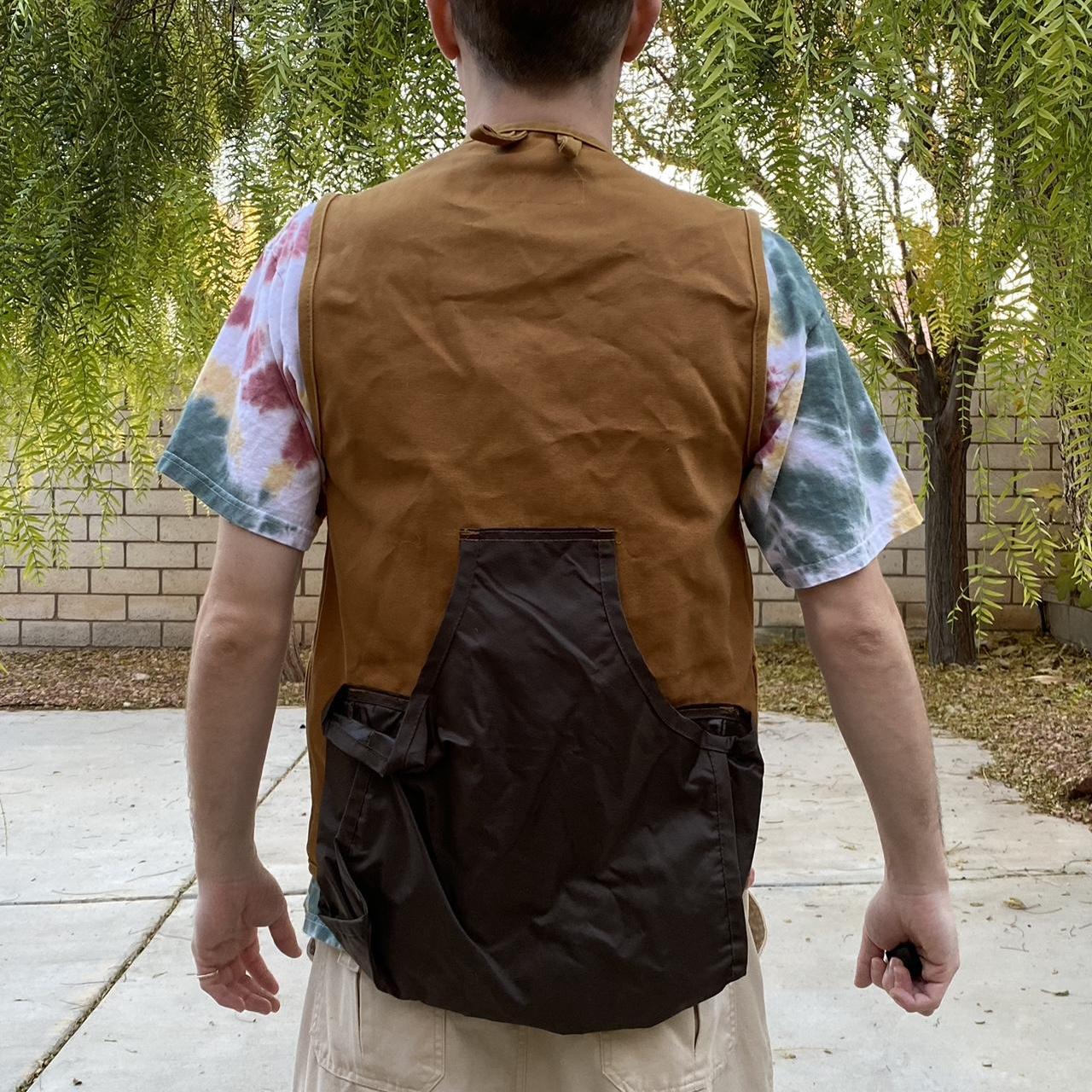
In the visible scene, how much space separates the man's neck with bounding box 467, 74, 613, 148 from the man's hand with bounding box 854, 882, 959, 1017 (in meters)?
0.70

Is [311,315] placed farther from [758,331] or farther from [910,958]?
[910,958]

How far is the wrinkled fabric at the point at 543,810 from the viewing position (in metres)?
0.88

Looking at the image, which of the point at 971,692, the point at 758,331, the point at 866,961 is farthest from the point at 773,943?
the point at 971,692

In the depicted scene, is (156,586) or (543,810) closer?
(543,810)

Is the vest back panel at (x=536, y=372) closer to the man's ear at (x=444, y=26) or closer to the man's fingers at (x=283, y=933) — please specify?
the man's ear at (x=444, y=26)

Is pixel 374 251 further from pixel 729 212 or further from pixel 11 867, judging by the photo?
pixel 11 867

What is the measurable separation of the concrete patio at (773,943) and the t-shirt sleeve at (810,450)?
159cm

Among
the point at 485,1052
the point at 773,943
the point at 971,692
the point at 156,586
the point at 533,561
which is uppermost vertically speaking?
the point at 533,561

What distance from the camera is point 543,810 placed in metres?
0.89

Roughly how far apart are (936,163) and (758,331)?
617 millimetres

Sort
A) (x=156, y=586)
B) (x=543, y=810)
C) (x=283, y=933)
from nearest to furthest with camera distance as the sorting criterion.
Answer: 1. (x=543, y=810)
2. (x=283, y=933)
3. (x=156, y=586)

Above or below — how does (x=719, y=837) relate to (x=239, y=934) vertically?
above

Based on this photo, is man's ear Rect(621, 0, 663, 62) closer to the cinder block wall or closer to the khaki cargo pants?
the khaki cargo pants

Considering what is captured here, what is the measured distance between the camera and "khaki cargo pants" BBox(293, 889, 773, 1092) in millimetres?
942
